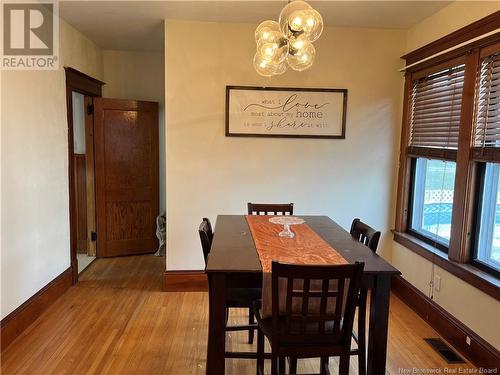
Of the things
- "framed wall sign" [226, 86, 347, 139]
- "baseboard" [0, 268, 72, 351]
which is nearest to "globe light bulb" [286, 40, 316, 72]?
"framed wall sign" [226, 86, 347, 139]

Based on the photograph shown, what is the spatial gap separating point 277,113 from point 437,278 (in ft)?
6.41

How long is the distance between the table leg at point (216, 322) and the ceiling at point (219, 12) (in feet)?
7.33

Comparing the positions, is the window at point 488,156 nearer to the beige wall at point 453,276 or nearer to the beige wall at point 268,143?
the beige wall at point 453,276

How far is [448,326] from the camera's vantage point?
282 cm

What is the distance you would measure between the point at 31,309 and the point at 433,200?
3.37 metres

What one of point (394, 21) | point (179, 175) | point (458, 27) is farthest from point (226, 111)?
point (458, 27)

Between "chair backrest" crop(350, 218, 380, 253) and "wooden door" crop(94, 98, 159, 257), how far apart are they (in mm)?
2955

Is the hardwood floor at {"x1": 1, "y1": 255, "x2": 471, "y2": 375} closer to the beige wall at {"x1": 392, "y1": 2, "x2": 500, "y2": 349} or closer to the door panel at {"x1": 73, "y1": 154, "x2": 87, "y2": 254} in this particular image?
the beige wall at {"x1": 392, "y1": 2, "x2": 500, "y2": 349}

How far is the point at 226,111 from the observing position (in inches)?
140

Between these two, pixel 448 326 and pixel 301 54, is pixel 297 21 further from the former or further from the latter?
pixel 448 326

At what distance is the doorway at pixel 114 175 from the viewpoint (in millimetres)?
4500

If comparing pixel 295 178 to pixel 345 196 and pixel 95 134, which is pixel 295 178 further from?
pixel 95 134

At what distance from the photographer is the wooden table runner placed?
185cm

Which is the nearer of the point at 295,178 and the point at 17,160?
the point at 17,160
